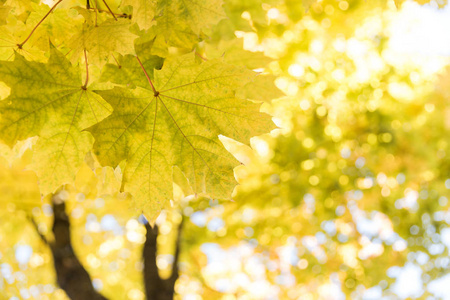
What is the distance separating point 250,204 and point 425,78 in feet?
10.9

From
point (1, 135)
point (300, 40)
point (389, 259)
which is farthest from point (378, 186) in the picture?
point (1, 135)

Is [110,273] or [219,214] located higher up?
[219,214]

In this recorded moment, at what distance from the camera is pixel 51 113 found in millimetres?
1252

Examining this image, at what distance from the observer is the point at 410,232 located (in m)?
5.62

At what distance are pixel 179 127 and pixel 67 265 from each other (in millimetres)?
3953

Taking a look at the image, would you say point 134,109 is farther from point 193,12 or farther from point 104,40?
point 193,12

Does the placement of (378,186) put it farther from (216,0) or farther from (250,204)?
(216,0)

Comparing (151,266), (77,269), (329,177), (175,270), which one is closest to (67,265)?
(77,269)

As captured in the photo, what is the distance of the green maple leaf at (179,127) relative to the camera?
1251 millimetres

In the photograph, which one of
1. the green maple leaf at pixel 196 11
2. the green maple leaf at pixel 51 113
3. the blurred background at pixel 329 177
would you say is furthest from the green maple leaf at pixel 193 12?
the blurred background at pixel 329 177

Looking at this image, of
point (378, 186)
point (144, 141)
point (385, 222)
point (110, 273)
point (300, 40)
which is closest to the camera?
point (144, 141)

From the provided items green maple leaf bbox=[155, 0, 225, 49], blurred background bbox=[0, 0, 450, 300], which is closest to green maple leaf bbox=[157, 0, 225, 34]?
green maple leaf bbox=[155, 0, 225, 49]

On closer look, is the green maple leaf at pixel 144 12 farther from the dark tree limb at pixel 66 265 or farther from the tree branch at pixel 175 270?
the tree branch at pixel 175 270

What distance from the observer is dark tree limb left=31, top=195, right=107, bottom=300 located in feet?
14.2
